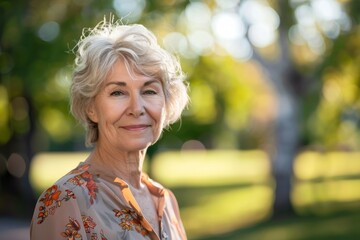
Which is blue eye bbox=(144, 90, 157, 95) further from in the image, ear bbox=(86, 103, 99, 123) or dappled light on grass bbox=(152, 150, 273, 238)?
dappled light on grass bbox=(152, 150, 273, 238)

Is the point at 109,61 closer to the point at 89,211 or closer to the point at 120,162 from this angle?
the point at 120,162

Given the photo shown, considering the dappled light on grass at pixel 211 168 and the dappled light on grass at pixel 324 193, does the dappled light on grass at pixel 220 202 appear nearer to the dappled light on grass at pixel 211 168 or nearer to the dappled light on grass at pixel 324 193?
the dappled light on grass at pixel 211 168

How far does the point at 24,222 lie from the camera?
17.9 m

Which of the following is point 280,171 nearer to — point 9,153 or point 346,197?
point 346,197

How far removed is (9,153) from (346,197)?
11.9 m

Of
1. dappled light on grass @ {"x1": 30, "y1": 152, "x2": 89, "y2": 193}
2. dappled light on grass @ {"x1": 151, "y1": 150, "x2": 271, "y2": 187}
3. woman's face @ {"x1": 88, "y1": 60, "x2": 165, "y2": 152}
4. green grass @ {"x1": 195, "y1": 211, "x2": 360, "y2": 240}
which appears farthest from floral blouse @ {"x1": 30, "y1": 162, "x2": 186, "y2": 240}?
dappled light on grass @ {"x1": 30, "y1": 152, "x2": 89, "y2": 193}

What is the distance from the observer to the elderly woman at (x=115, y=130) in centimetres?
236

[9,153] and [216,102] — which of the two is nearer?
[9,153]

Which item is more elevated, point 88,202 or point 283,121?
point 88,202

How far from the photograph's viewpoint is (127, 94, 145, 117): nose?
2.55 meters

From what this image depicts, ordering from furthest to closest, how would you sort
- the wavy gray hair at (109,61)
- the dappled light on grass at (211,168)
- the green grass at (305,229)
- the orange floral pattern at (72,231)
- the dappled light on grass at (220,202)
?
the dappled light on grass at (211,168) < the dappled light on grass at (220,202) < the green grass at (305,229) < the wavy gray hair at (109,61) < the orange floral pattern at (72,231)

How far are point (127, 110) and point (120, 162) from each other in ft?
0.73

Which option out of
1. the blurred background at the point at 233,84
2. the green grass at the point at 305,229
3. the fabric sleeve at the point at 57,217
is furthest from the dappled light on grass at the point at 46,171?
the fabric sleeve at the point at 57,217

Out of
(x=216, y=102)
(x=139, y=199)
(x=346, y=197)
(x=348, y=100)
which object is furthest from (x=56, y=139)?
(x=139, y=199)
